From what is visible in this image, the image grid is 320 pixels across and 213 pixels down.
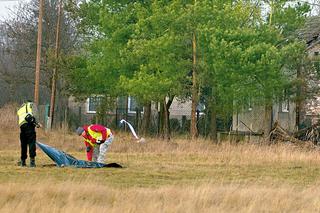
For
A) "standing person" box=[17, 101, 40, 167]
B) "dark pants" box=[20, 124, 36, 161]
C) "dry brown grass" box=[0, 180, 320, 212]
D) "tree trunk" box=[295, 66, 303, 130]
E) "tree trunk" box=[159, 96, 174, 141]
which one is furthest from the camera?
"tree trunk" box=[159, 96, 174, 141]

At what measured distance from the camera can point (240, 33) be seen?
30328 millimetres

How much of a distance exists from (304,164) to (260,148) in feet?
12.5

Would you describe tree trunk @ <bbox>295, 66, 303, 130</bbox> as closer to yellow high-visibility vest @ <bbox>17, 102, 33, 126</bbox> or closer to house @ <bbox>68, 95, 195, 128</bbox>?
house @ <bbox>68, 95, 195, 128</bbox>

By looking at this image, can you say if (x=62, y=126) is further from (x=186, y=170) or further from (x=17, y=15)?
(x=186, y=170)

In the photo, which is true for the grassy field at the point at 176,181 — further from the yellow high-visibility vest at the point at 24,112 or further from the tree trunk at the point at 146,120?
the tree trunk at the point at 146,120

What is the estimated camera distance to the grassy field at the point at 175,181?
472 inches

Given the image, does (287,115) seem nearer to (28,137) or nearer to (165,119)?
(165,119)

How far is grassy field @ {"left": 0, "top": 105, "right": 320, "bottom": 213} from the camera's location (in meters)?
12.0

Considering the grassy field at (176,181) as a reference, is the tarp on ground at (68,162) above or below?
above

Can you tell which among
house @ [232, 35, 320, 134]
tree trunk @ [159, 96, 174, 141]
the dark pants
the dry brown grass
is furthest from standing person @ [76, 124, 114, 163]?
house @ [232, 35, 320, 134]

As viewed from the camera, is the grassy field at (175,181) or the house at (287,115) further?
the house at (287,115)

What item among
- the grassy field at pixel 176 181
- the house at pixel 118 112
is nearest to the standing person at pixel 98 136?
the grassy field at pixel 176 181

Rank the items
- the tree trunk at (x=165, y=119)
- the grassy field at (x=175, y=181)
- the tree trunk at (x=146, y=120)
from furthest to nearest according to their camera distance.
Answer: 1. the tree trunk at (x=146, y=120)
2. the tree trunk at (x=165, y=119)
3. the grassy field at (x=175, y=181)

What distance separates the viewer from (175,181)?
16.4 meters
